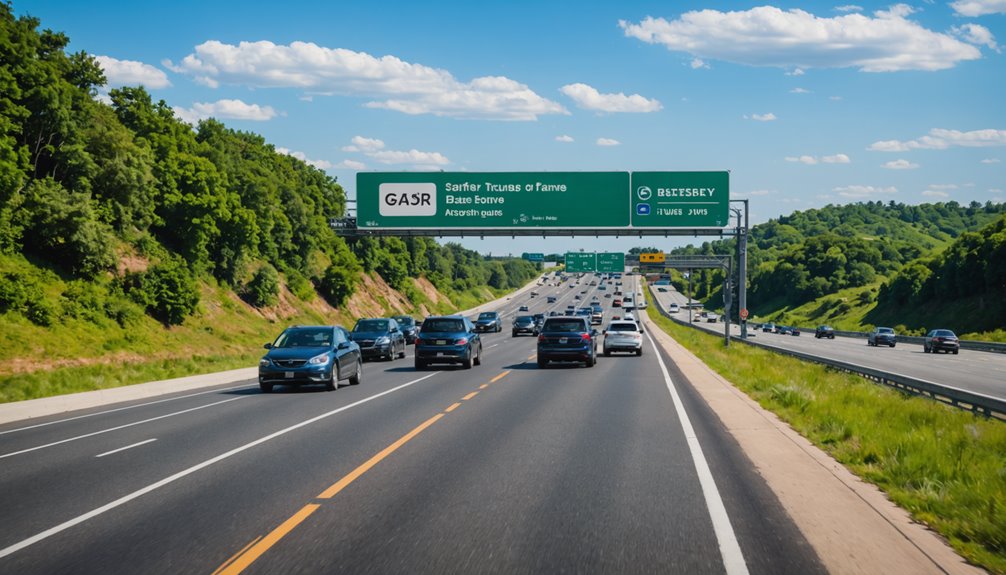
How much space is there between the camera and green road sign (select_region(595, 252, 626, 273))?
263ft

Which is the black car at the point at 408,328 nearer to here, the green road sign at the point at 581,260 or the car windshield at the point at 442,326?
the car windshield at the point at 442,326

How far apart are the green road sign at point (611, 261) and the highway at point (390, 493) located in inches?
2482

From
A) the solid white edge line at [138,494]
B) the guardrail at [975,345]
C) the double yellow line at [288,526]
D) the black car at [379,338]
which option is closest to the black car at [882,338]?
the guardrail at [975,345]

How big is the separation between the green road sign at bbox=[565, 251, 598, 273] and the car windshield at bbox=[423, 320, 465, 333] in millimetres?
51887

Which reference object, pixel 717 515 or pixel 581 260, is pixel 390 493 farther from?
pixel 581 260

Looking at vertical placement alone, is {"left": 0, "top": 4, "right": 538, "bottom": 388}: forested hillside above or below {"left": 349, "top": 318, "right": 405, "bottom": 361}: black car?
above

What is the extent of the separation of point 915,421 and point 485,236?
33.3 metres

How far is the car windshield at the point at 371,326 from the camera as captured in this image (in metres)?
37.1

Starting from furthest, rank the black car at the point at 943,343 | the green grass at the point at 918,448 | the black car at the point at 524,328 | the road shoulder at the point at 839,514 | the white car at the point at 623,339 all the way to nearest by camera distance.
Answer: the black car at the point at 524,328, the black car at the point at 943,343, the white car at the point at 623,339, the green grass at the point at 918,448, the road shoulder at the point at 839,514

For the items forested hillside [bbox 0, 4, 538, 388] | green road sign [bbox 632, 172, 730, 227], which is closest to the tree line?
forested hillside [bbox 0, 4, 538, 388]

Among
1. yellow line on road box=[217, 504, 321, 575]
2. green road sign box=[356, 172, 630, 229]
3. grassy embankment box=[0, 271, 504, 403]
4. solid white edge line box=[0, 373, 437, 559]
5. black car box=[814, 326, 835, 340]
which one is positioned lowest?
black car box=[814, 326, 835, 340]

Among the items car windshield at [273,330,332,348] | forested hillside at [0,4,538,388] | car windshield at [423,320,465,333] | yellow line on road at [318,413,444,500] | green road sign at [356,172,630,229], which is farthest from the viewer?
green road sign at [356,172,630,229]

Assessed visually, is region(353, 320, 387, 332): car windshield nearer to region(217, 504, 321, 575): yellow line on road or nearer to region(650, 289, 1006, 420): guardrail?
region(650, 289, 1006, 420): guardrail

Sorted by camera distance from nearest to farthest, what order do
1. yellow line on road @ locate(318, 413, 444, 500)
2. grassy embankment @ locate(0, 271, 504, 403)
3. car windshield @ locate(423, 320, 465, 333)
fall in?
yellow line on road @ locate(318, 413, 444, 500) < grassy embankment @ locate(0, 271, 504, 403) < car windshield @ locate(423, 320, 465, 333)
